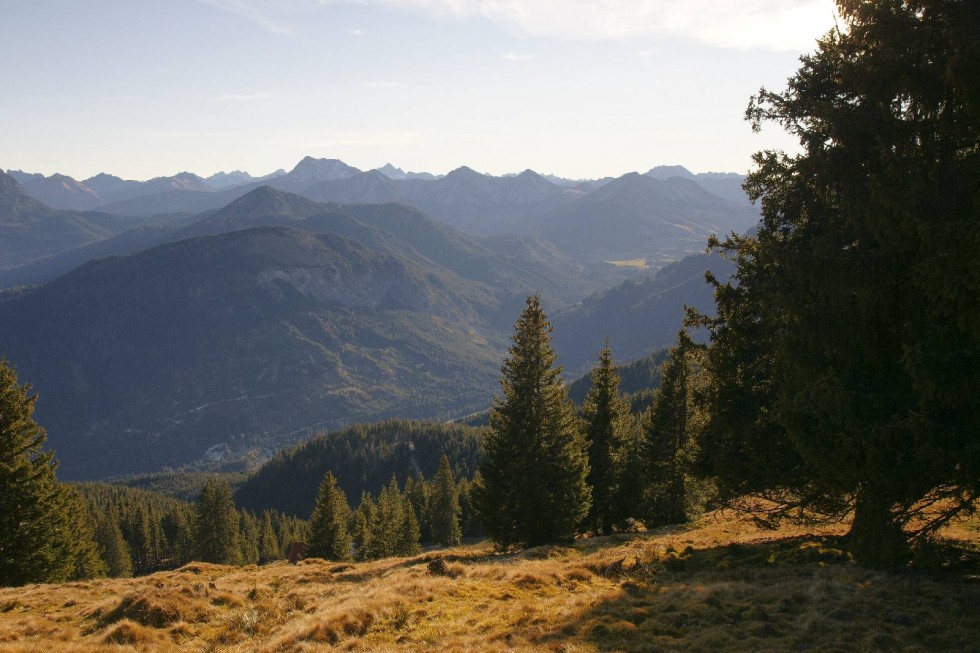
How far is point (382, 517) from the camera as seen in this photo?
224 ft

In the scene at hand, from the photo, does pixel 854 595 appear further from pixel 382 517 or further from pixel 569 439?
pixel 382 517

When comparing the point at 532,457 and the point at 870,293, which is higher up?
the point at 870,293

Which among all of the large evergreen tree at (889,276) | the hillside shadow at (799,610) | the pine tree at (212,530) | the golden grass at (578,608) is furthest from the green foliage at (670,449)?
the pine tree at (212,530)

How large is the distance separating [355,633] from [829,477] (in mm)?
11508

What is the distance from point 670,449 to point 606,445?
4241 millimetres

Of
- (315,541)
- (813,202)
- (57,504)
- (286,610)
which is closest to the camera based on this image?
(813,202)

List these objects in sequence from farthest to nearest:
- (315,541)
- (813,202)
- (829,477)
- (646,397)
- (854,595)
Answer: (646,397), (315,541), (813,202), (829,477), (854,595)

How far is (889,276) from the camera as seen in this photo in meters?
11.3

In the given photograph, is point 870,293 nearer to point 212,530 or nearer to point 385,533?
point 385,533

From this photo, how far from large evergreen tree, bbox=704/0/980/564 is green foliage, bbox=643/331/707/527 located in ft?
69.7

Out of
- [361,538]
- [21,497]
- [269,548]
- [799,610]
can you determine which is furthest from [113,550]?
[799,610]

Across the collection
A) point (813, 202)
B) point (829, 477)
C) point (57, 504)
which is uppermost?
point (813, 202)

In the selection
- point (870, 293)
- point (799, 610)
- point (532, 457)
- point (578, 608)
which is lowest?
point (532, 457)

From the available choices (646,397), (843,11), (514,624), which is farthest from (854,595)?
(646,397)
